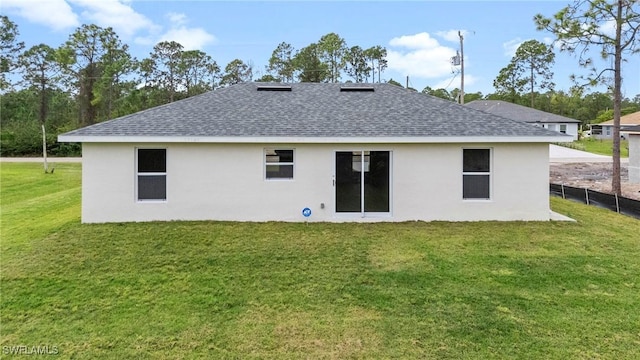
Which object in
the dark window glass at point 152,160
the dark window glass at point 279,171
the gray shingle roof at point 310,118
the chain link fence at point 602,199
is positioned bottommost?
the chain link fence at point 602,199

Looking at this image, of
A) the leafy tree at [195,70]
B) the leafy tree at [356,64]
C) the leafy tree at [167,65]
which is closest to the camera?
the leafy tree at [167,65]

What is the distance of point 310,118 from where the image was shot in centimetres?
1070

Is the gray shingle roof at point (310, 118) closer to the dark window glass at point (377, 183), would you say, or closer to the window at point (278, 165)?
the window at point (278, 165)

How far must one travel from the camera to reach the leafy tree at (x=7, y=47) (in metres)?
38.6

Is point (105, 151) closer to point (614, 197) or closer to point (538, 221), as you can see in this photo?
point (538, 221)

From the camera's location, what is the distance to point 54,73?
A: 135 feet

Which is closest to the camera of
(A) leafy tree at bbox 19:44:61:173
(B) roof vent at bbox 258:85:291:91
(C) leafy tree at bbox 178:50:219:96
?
(B) roof vent at bbox 258:85:291:91

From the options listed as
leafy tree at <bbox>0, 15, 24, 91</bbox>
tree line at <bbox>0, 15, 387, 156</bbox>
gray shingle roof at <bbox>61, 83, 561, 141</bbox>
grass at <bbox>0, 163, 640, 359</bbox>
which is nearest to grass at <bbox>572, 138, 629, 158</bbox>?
tree line at <bbox>0, 15, 387, 156</bbox>

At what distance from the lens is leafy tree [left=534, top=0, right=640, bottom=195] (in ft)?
49.3

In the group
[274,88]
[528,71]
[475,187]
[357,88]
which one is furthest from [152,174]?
[528,71]

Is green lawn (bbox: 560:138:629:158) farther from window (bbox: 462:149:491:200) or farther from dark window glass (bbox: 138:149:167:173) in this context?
dark window glass (bbox: 138:149:167:173)

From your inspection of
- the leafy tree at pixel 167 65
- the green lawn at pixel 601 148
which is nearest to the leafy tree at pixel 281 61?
the leafy tree at pixel 167 65

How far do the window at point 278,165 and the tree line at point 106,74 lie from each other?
97.3 ft

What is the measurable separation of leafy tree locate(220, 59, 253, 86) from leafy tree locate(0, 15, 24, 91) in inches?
776
